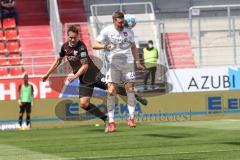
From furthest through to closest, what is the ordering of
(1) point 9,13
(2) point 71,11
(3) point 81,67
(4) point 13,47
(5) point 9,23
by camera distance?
(2) point 71,11 < (1) point 9,13 < (5) point 9,23 < (4) point 13,47 < (3) point 81,67

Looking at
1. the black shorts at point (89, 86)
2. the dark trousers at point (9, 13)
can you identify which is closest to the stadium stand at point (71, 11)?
the dark trousers at point (9, 13)

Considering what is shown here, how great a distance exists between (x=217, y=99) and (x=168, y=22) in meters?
8.73

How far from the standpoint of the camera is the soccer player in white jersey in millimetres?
15711

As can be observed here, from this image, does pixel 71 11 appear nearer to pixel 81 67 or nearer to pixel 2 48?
pixel 2 48

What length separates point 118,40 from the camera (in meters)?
15.9

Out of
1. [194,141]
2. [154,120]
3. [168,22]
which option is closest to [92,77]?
[194,141]

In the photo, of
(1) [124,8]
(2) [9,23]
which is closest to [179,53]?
(1) [124,8]

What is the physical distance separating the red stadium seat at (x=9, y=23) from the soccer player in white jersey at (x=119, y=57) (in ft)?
52.5

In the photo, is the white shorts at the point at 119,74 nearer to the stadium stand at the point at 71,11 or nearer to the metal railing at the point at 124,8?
the metal railing at the point at 124,8

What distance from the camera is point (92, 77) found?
16656 mm

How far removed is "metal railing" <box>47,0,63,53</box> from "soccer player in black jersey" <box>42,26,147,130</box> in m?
11.5

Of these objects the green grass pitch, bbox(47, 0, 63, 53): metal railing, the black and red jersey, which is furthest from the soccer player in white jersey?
bbox(47, 0, 63, 53): metal railing

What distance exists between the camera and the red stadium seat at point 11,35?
31575 millimetres

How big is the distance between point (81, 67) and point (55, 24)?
14.7 meters
